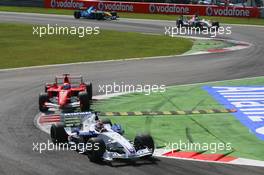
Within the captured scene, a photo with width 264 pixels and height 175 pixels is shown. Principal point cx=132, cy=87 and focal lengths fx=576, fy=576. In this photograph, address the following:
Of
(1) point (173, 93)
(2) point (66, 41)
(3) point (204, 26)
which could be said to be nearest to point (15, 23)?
(2) point (66, 41)

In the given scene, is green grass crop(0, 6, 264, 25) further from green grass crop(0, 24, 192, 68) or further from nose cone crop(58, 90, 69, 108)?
nose cone crop(58, 90, 69, 108)

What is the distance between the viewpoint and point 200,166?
1373cm

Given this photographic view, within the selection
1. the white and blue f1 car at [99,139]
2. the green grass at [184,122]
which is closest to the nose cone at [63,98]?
the green grass at [184,122]

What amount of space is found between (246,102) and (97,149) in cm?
906

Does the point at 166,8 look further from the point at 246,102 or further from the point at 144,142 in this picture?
the point at 144,142

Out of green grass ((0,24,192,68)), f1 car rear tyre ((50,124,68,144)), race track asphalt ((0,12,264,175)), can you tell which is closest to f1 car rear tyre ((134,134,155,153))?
race track asphalt ((0,12,264,175))

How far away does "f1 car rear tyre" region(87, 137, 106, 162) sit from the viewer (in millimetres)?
13916

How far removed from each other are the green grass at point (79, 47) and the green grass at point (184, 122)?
1085 cm

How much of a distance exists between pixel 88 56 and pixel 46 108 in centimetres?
1480

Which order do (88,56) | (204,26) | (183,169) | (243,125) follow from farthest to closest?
(204,26), (88,56), (243,125), (183,169)

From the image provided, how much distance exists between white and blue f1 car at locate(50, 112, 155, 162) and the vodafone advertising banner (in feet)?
160

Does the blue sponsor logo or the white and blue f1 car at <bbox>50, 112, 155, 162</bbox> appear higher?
the white and blue f1 car at <bbox>50, 112, 155, 162</bbox>

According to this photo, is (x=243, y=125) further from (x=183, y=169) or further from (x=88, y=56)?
(x=88, y=56)

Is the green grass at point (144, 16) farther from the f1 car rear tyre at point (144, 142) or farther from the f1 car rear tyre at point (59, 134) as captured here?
the f1 car rear tyre at point (144, 142)
